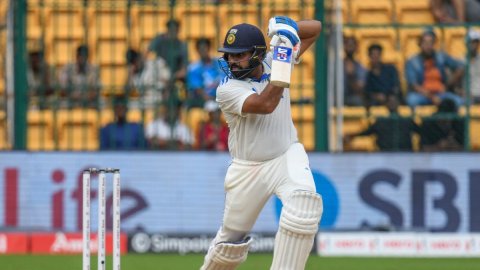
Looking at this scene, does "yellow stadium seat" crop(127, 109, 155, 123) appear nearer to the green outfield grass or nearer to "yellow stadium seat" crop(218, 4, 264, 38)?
"yellow stadium seat" crop(218, 4, 264, 38)

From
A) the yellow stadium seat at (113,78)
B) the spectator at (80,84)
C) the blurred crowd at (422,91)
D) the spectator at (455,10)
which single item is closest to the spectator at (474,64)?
the blurred crowd at (422,91)

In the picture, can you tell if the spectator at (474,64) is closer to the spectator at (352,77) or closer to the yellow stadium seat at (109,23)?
the spectator at (352,77)

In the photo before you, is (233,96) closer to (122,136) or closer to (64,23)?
(122,136)

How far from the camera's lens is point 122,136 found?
34.4 feet

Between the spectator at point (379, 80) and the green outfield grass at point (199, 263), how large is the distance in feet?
5.22

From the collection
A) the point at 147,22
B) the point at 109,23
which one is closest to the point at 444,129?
the point at 147,22

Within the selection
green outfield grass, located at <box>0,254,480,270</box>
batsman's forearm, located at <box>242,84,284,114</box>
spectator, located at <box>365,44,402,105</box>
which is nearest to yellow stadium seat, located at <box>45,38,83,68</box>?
green outfield grass, located at <box>0,254,480,270</box>

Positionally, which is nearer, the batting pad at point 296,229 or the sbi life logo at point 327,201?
the batting pad at point 296,229

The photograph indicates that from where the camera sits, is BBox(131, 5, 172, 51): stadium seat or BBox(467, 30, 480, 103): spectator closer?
BBox(467, 30, 480, 103): spectator

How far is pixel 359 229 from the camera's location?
10344 millimetres

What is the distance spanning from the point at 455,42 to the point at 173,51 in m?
2.52

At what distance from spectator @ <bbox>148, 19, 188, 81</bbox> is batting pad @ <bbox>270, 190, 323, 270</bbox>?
468 cm

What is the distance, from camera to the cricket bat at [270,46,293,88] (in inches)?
223

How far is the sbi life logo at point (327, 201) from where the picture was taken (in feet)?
34.0
